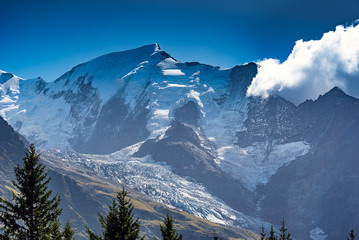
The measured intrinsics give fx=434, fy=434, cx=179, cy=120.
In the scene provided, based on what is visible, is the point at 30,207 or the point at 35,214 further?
the point at 30,207

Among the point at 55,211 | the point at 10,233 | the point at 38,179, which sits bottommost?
the point at 10,233

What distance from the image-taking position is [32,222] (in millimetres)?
36531

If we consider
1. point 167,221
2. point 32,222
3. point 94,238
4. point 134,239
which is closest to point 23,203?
point 32,222

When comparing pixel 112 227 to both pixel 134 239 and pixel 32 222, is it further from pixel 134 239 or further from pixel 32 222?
pixel 32 222

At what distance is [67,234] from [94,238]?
200 inches

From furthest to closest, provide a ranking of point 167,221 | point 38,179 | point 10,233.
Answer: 1. point 167,221
2. point 38,179
3. point 10,233

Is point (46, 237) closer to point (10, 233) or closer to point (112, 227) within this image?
point (10, 233)

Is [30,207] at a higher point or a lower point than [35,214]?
higher

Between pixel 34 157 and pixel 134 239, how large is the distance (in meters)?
11.2

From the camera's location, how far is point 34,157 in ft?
123

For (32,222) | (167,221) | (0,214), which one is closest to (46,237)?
(32,222)

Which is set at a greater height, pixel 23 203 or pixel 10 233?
pixel 23 203

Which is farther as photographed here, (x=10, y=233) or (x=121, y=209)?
(x=121, y=209)

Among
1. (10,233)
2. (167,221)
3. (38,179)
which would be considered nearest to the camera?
(10,233)
